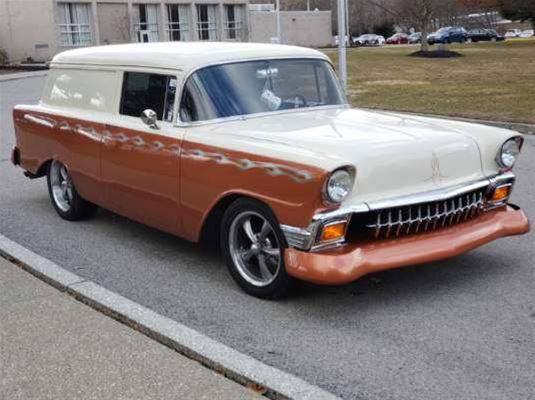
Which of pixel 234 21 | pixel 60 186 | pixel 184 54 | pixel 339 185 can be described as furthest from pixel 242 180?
pixel 234 21

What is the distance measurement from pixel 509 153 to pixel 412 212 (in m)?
1.10

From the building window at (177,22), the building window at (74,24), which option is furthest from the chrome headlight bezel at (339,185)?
the building window at (177,22)

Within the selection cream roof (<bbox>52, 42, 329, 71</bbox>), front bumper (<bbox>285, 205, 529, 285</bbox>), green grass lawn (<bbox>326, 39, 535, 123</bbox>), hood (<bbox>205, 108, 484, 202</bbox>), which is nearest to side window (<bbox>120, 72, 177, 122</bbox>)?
cream roof (<bbox>52, 42, 329, 71</bbox>)

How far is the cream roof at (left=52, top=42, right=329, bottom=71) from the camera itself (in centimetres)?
559

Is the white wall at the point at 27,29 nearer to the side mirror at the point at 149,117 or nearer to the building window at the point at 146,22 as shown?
the building window at the point at 146,22

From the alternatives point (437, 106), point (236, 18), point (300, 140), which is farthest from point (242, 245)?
point (236, 18)

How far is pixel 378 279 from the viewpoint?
17.0ft

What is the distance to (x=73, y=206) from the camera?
7.05 m

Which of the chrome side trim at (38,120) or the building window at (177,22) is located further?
the building window at (177,22)

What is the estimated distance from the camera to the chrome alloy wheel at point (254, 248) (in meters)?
4.81

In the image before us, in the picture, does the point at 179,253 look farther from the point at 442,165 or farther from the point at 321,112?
the point at 442,165

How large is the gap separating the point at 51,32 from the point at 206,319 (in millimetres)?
55687

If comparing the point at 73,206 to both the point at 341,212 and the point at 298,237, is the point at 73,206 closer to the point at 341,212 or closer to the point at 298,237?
the point at 298,237

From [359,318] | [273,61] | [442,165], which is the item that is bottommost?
[359,318]
